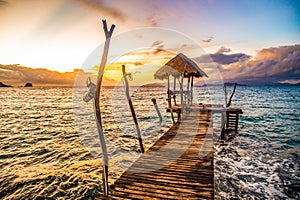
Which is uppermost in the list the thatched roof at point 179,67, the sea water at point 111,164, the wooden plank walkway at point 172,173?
the thatched roof at point 179,67

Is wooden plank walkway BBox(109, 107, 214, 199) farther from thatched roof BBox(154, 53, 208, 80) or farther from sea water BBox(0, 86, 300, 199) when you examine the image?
thatched roof BBox(154, 53, 208, 80)

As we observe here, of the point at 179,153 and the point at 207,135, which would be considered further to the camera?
the point at 207,135

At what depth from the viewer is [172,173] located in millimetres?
5809

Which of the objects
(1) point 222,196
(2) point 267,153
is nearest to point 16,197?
(1) point 222,196

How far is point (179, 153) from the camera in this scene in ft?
25.2

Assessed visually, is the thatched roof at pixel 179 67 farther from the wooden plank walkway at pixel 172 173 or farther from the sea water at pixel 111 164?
the wooden plank walkway at pixel 172 173

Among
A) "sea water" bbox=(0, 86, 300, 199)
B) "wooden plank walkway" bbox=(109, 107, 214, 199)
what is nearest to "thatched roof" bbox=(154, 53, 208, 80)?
"sea water" bbox=(0, 86, 300, 199)

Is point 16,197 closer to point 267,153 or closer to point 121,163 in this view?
point 121,163

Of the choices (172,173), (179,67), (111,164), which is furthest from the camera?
(179,67)

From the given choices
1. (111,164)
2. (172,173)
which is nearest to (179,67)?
(111,164)

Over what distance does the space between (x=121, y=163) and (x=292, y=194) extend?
314 inches

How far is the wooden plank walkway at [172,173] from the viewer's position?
4680 millimetres

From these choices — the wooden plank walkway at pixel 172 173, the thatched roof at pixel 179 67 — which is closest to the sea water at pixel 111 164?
the wooden plank walkway at pixel 172 173

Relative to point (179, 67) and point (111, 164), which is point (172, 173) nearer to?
point (111, 164)
